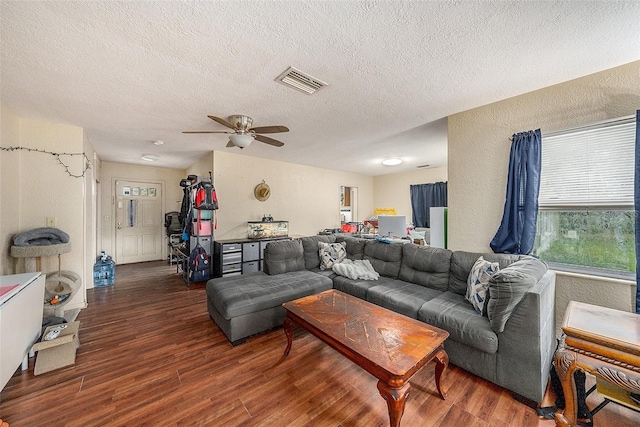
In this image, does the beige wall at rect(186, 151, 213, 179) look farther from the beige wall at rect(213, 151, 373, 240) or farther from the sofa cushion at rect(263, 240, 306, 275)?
the sofa cushion at rect(263, 240, 306, 275)

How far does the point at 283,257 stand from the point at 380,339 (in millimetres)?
1933

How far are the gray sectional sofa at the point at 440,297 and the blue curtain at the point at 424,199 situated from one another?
3464mm

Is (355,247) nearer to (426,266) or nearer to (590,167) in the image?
(426,266)

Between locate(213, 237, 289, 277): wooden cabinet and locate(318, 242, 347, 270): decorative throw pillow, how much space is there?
5.24 ft

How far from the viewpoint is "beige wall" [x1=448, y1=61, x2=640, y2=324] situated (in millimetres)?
1971

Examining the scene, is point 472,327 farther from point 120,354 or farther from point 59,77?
point 59,77

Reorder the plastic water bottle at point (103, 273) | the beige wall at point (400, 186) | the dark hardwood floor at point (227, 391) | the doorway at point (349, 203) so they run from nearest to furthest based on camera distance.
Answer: the dark hardwood floor at point (227, 391) < the plastic water bottle at point (103, 273) < the beige wall at point (400, 186) < the doorway at point (349, 203)

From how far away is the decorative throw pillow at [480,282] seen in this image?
2033 mm

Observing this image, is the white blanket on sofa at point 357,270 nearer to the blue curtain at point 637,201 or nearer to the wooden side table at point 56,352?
the blue curtain at point 637,201

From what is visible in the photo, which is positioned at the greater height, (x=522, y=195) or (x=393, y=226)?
(x=522, y=195)

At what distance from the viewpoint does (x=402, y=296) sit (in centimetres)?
244

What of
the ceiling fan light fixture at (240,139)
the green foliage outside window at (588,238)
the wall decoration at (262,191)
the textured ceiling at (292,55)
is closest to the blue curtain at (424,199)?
the textured ceiling at (292,55)

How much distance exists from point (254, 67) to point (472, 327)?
2669mm

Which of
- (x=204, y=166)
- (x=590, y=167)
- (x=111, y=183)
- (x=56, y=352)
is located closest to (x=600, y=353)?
(x=590, y=167)
